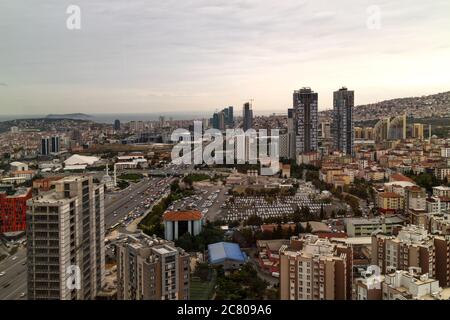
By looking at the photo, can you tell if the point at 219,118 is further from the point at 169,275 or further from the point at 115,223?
the point at 169,275

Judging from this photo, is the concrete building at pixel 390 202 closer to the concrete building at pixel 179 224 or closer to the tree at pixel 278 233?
the tree at pixel 278 233

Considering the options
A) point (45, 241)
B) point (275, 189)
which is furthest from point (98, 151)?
point (45, 241)

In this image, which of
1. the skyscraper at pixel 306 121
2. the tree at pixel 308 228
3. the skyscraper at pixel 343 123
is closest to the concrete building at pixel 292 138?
the skyscraper at pixel 306 121

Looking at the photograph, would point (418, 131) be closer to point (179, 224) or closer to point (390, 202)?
point (390, 202)

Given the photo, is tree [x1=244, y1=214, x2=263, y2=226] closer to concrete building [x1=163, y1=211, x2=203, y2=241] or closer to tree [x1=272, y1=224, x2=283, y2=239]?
tree [x1=272, y1=224, x2=283, y2=239]

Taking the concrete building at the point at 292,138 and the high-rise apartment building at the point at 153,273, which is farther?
the concrete building at the point at 292,138
